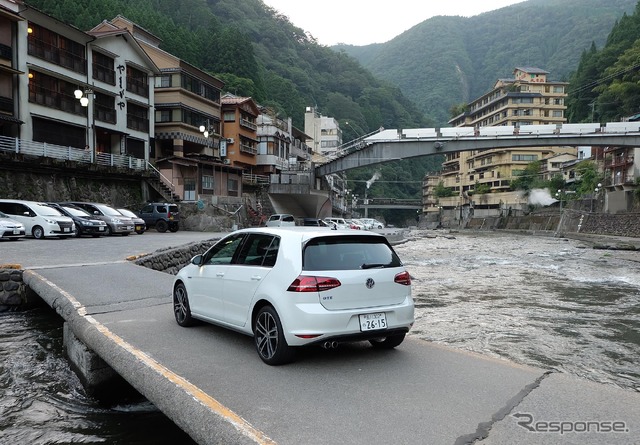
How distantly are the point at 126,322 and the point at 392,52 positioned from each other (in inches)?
7529

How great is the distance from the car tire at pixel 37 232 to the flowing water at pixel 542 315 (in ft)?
51.4

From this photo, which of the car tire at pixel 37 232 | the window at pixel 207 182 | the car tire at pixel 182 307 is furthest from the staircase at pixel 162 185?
the car tire at pixel 182 307

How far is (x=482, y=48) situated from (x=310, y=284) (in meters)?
191

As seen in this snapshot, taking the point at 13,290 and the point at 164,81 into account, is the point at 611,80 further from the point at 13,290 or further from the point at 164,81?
the point at 13,290

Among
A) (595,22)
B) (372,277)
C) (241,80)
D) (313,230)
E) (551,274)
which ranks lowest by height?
(551,274)

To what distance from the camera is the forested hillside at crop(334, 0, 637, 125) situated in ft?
454

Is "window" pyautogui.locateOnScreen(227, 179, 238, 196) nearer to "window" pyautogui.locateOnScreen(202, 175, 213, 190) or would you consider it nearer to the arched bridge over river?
"window" pyautogui.locateOnScreen(202, 175, 213, 190)

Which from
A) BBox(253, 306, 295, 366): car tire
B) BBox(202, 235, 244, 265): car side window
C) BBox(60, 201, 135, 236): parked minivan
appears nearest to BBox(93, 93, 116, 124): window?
BBox(60, 201, 135, 236): parked minivan

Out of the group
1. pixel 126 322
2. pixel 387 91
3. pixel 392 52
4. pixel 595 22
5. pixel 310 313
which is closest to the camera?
pixel 310 313

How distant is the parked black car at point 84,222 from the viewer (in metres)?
21.7

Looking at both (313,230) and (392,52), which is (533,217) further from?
(392,52)

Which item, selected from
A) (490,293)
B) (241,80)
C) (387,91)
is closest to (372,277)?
(490,293)

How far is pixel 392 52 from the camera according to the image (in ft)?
599

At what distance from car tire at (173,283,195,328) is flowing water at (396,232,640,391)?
446 cm
